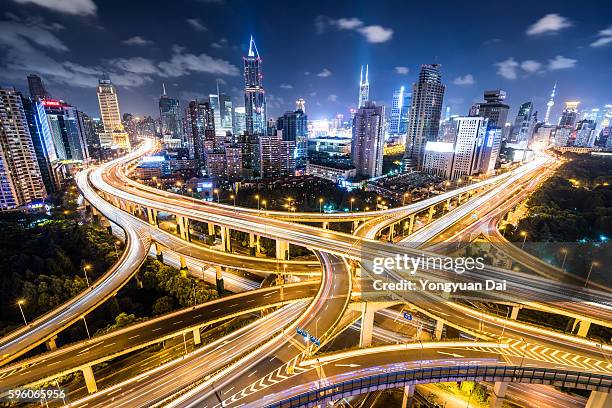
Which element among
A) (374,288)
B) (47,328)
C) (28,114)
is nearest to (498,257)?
(374,288)

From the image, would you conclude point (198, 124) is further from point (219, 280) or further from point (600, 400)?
point (600, 400)

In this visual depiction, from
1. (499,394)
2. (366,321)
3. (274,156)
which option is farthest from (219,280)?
(274,156)

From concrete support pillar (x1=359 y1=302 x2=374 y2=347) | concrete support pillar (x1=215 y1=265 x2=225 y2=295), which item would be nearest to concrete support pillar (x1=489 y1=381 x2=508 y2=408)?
concrete support pillar (x1=359 y1=302 x2=374 y2=347)

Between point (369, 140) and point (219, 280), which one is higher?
point (369, 140)

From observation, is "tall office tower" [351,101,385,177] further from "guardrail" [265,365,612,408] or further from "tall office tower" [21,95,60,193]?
"tall office tower" [21,95,60,193]

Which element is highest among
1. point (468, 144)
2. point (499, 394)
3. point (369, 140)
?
point (369, 140)

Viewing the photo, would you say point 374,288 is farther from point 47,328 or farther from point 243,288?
point 47,328
